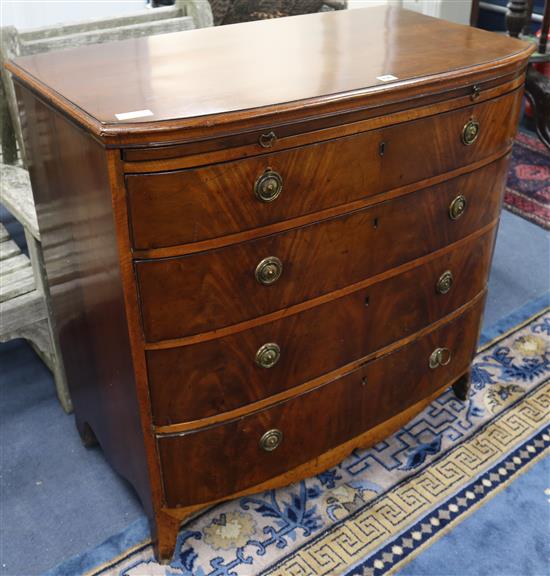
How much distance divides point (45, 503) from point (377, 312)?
1.02 metres

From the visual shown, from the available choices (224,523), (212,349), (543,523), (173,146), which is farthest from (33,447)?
(543,523)

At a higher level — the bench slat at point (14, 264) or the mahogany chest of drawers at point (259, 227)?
the mahogany chest of drawers at point (259, 227)

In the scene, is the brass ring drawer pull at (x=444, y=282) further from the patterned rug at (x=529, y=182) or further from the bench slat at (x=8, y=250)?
the patterned rug at (x=529, y=182)

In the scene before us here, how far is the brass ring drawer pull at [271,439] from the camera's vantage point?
1.62m

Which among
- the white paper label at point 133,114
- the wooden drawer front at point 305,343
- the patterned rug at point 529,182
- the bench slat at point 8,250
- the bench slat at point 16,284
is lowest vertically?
the patterned rug at point 529,182

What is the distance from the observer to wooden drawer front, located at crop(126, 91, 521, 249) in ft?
4.09

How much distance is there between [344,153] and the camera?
1395mm

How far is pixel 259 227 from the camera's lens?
4.45ft

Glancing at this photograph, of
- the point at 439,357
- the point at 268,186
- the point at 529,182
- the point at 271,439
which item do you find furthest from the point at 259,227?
the point at 529,182

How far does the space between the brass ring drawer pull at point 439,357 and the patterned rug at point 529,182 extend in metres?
1.45

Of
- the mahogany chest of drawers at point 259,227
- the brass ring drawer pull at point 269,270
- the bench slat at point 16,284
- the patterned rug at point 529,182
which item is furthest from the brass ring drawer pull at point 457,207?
the patterned rug at point 529,182

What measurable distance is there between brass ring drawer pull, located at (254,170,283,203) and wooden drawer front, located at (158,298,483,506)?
1.69 ft

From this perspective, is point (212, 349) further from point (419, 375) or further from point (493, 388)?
point (493, 388)

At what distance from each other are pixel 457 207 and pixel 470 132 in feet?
0.60
